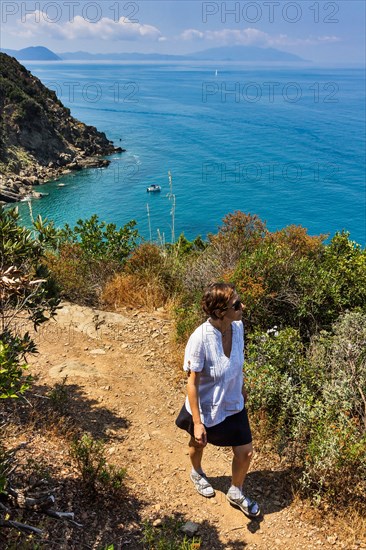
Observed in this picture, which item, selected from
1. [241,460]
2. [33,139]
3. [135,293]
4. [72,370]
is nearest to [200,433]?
[241,460]

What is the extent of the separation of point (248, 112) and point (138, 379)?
100840 millimetres

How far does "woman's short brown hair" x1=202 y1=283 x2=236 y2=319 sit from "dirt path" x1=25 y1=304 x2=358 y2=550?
1981 millimetres

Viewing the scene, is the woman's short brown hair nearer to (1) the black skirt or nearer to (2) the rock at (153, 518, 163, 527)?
(1) the black skirt

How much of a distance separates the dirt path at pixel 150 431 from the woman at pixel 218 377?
68 centimetres

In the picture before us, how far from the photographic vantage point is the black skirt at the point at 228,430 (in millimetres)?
3527

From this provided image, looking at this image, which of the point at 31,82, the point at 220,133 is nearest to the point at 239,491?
the point at 31,82

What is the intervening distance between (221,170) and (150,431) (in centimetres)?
5552

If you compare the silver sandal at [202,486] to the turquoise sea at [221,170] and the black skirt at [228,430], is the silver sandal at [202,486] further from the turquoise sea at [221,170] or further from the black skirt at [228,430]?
the turquoise sea at [221,170]

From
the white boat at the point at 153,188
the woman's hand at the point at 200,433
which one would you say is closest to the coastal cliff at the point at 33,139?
the white boat at the point at 153,188

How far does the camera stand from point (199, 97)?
12500 cm

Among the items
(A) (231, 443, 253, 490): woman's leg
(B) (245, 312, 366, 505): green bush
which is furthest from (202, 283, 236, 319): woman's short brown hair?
(B) (245, 312, 366, 505): green bush

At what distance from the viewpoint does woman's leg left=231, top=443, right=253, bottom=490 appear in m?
3.64

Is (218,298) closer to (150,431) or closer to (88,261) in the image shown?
(150,431)

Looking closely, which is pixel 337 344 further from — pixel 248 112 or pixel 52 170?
pixel 248 112
